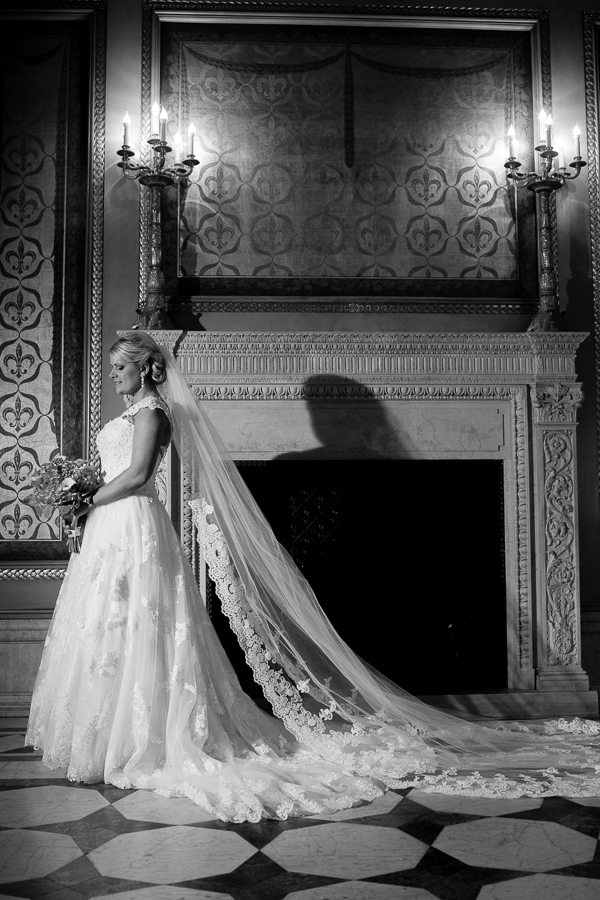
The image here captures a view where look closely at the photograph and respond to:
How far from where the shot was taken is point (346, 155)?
4902 millimetres

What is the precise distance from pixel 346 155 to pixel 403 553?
2.31 meters

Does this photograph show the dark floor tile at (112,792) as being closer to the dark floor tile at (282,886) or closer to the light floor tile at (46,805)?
the light floor tile at (46,805)

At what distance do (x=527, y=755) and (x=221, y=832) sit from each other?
4.34ft

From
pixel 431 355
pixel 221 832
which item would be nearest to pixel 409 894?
pixel 221 832

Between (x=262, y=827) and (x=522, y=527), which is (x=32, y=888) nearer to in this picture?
(x=262, y=827)

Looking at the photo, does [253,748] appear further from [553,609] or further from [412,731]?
[553,609]

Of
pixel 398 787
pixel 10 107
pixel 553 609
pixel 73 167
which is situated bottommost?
pixel 398 787

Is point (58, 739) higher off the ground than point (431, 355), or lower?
lower

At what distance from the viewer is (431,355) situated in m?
4.63

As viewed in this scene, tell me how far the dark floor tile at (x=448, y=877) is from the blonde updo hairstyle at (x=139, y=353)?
2060 millimetres

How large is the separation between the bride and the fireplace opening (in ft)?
3.52

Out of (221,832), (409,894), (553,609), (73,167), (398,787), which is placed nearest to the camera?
(409,894)

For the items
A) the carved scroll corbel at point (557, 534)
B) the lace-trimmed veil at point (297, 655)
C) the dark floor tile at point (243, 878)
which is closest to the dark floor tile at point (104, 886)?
the dark floor tile at point (243, 878)

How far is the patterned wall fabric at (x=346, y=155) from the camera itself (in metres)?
4.86
